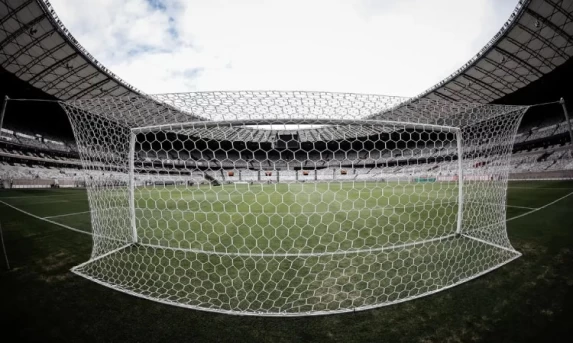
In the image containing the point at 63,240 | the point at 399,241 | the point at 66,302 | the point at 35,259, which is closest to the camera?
the point at 66,302

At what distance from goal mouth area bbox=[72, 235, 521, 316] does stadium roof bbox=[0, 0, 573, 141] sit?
17.8 metres

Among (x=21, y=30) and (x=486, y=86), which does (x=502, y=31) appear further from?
(x=21, y=30)

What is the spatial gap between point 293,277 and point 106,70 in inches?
883

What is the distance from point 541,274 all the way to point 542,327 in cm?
100

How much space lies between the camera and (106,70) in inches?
696

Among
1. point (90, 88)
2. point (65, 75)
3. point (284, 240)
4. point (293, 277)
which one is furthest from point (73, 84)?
point (293, 277)

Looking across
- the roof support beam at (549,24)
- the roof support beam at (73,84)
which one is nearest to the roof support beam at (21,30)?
the roof support beam at (73,84)

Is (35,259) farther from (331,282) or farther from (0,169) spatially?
(0,169)

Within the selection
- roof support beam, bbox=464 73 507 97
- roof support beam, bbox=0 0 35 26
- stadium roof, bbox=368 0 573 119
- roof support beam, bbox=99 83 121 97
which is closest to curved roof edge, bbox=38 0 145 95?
roof support beam, bbox=0 0 35 26

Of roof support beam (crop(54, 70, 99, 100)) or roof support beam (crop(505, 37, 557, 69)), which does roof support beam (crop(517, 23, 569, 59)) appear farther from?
roof support beam (crop(54, 70, 99, 100))

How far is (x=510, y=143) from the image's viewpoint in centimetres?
341

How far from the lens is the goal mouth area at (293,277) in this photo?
176 cm

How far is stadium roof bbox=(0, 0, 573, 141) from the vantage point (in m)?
12.9

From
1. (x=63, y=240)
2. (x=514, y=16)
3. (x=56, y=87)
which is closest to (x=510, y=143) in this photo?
(x=63, y=240)
